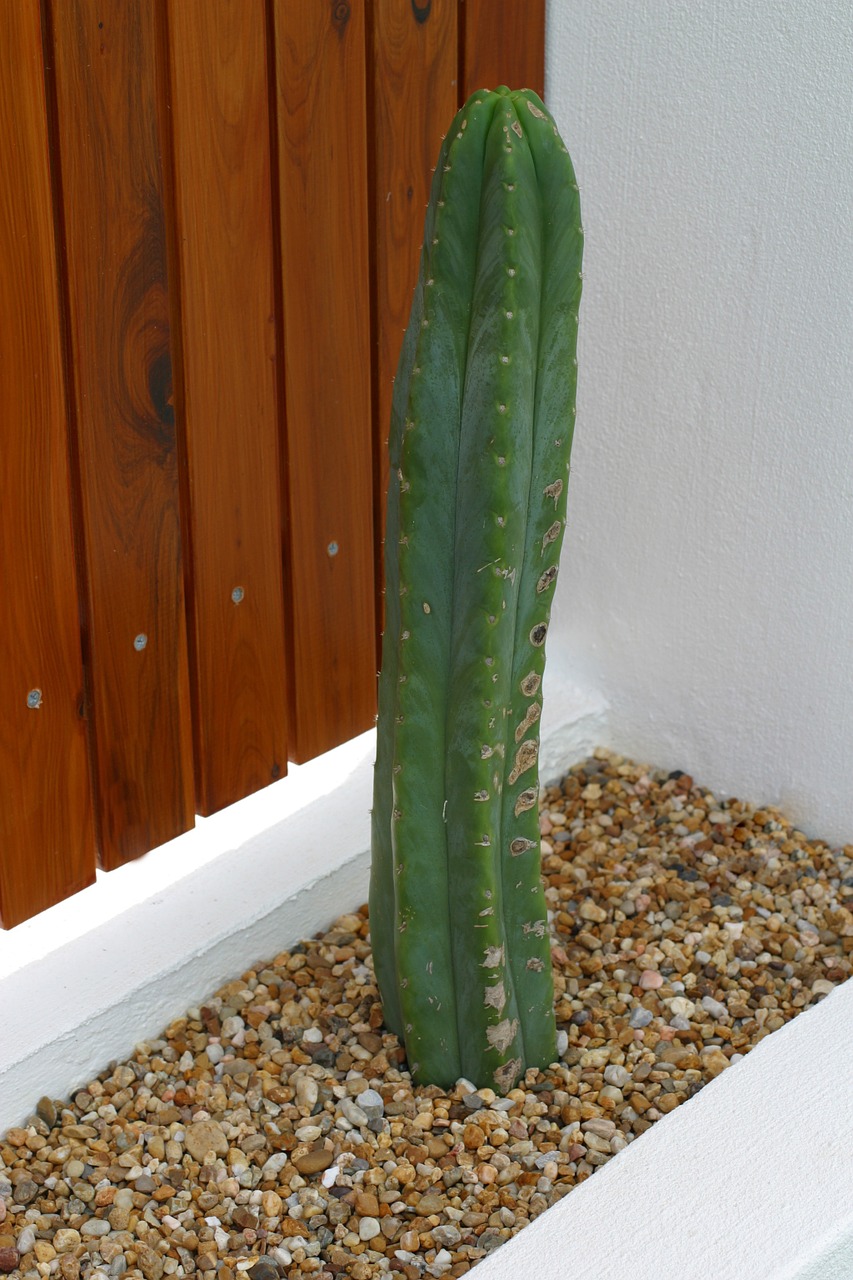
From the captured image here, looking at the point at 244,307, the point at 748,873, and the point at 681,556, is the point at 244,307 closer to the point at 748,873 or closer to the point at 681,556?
the point at 681,556

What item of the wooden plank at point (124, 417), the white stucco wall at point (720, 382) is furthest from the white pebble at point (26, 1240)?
the white stucco wall at point (720, 382)

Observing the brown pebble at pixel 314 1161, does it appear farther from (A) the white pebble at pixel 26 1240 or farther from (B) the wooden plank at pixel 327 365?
(B) the wooden plank at pixel 327 365

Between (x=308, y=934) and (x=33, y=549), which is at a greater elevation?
(x=33, y=549)

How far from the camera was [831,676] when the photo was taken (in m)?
2.14

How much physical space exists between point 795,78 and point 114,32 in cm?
90

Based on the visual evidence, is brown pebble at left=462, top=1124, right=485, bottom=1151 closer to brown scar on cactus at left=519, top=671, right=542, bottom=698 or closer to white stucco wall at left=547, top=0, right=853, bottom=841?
brown scar on cactus at left=519, top=671, right=542, bottom=698

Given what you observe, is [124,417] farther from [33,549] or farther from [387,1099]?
[387,1099]

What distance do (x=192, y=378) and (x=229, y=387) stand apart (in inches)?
2.6

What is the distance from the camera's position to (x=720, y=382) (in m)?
2.15

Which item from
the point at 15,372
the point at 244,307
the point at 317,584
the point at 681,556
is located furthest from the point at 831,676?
the point at 15,372

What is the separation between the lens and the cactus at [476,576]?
1362mm

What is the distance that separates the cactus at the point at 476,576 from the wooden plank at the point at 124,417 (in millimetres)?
374

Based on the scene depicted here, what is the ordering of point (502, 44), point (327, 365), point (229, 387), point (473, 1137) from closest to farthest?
1. point (473, 1137)
2. point (229, 387)
3. point (327, 365)
4. point (502, 44)

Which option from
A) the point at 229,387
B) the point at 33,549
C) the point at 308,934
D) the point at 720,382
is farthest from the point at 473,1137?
the point at 720,382
